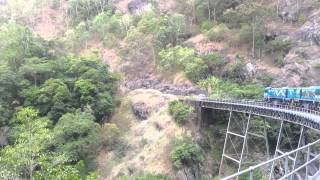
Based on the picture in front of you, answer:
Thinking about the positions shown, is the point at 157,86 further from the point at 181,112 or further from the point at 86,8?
the point at 86,8

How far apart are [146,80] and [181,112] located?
1812 cm

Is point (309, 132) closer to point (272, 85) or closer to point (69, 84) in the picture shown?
point (272, 85)

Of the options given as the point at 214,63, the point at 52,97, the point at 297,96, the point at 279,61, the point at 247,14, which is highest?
the point at 247,14

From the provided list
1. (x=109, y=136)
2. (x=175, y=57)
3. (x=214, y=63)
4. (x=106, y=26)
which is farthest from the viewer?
(x=106, y=26)

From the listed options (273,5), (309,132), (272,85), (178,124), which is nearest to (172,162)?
(178,124)

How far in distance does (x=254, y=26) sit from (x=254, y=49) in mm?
3349

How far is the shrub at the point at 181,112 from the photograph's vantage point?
4316 centimetres

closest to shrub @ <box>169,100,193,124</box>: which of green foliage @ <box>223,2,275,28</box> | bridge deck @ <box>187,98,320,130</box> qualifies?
bridge deck @ <box>187,98,320,130</box>

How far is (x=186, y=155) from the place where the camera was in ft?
125

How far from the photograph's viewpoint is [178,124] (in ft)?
142

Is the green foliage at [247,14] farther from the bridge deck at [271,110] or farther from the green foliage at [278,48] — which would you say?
the bridge deck at [271,110]

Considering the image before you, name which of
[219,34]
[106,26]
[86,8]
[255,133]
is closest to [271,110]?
[255,133]

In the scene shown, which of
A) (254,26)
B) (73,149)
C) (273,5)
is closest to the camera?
(73,149)

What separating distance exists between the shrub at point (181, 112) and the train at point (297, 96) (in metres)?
8.74
